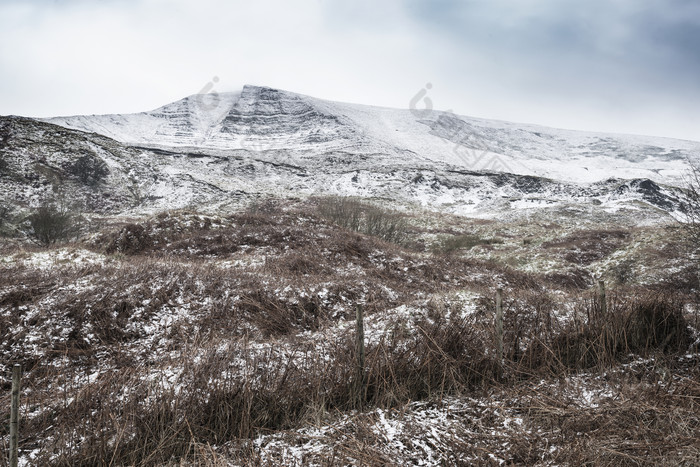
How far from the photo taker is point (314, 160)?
97062mm

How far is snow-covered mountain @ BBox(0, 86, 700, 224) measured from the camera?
53.1m

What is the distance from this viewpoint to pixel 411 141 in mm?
123688

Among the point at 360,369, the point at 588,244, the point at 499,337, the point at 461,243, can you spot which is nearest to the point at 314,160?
the point at 461,243

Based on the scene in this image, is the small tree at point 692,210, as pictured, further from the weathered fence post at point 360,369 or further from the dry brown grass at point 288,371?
the weathered fence post at point 360,369

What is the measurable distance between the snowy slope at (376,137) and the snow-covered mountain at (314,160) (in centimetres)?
82

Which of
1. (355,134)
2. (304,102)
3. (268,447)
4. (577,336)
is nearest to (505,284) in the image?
(577,336)

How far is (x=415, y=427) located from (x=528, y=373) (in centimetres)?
202

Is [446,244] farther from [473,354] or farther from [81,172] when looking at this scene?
[81,172]

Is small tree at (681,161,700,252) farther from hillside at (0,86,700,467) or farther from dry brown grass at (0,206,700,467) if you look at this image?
dry brown grass at (0,206,700,467)

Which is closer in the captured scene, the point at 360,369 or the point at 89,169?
the point at 360,369

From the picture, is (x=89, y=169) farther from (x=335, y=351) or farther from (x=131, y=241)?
(x=335, y=351)

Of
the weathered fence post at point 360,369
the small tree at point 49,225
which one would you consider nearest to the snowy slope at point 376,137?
the small tree at point 49,225

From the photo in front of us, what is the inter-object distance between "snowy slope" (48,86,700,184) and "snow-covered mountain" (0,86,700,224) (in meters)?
0.82

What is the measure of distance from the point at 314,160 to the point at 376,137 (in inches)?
1386
